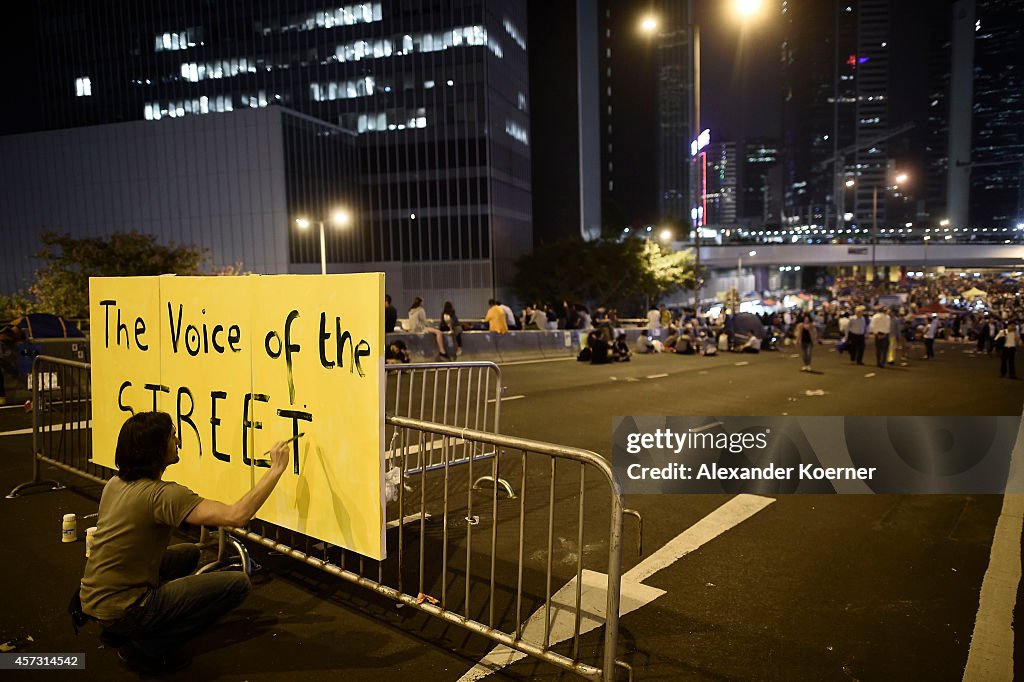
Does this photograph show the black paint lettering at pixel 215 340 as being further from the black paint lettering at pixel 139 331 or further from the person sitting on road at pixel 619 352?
the person sitting on road at pixel 619 352

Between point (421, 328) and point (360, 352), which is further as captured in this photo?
point (421, 328)

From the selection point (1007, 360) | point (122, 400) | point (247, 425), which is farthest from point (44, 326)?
point (1007, 360)

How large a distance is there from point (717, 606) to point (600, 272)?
49248 millimetres

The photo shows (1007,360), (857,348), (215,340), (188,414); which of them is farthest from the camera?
(857,348)

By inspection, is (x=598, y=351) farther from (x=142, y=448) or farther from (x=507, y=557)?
(x=142, y=448)

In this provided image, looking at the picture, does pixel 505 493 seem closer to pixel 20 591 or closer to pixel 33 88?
pixel 20 591

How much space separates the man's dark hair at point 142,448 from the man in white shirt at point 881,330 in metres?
20.9

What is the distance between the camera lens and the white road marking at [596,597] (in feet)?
13.1

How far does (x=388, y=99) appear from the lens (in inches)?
2448

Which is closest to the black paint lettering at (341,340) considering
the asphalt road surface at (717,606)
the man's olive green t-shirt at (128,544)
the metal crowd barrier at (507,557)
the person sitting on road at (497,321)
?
the metal crowd barrier at (507,557)

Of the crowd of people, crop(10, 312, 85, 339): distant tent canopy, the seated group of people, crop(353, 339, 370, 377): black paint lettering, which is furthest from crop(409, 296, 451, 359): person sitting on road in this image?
crop(353, 339, 370, 377): black paint lettering

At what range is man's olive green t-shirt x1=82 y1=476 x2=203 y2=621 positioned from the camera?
11.8ft

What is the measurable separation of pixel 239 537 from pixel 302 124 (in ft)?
182

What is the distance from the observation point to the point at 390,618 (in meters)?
4.50
